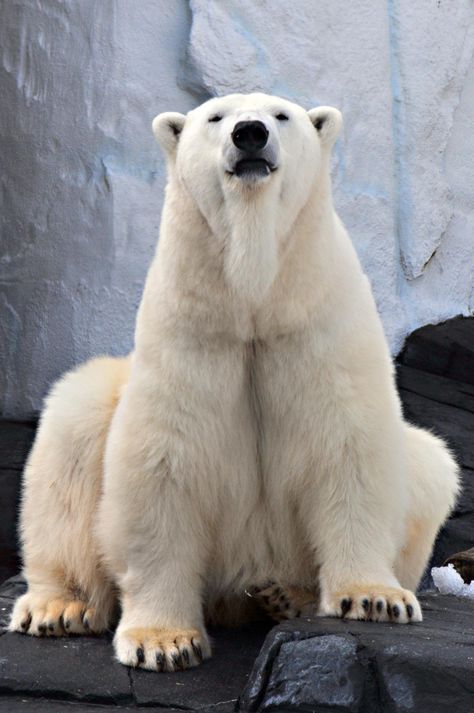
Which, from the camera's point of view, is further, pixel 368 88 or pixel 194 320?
pixel 368 88

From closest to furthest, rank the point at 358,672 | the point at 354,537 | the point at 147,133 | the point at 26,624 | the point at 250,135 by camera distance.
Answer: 1. the point at 358,672
2. the point at 250,135
3. the point at 354,537
4. the point at 26,624
5. the point at 147,133

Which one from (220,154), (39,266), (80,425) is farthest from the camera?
(39,266)

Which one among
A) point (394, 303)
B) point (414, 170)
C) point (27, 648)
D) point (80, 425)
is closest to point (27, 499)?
point (80, 425)

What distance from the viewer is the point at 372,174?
6016 mm

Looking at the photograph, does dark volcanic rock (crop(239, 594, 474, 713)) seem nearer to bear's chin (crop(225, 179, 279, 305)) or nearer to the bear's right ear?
bear's chin (crop(225, 179, 279, 305))

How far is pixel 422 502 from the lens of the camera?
3451mm

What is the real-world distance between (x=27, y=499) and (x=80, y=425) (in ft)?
0.90

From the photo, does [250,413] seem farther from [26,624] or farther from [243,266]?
[26,624]

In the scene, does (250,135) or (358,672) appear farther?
(250,135)

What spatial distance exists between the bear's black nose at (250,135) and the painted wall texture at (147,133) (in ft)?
9.08

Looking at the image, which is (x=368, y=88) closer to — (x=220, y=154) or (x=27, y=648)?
(x=220, y=154)

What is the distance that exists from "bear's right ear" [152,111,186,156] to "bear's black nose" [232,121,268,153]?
42 cm

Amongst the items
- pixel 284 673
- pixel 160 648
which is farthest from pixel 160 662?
pixel 284 673

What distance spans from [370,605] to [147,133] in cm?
327
